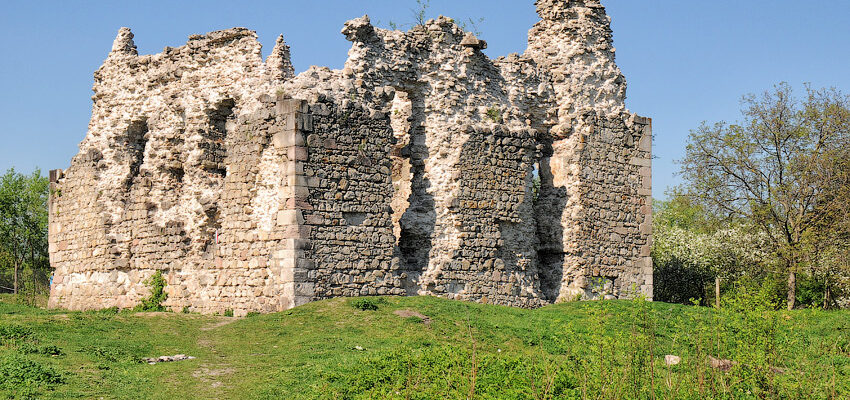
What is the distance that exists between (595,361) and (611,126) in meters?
10.6

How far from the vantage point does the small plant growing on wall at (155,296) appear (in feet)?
A: 58.9

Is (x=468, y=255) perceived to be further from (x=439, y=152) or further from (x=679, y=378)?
(x=679, y=378)

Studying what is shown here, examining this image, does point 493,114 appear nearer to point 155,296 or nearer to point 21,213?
point 155,296

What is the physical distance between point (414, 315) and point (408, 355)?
11.9ft

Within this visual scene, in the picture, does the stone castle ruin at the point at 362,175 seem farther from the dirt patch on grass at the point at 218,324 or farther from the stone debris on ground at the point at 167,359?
the stone debris on ground at the point at 167,359

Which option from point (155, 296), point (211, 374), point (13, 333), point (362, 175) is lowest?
point (211, 374)

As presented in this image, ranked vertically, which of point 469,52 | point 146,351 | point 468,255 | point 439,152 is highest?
point 469,52

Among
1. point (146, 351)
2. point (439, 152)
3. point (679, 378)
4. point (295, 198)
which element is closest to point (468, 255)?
point (439, 152)

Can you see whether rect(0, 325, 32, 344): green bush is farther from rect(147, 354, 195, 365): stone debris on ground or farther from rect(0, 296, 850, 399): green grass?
rect(147, 354, 195, 365): stone debris on ground

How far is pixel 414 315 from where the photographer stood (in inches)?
571

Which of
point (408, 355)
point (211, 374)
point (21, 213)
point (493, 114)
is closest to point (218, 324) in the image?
point (211, 374)

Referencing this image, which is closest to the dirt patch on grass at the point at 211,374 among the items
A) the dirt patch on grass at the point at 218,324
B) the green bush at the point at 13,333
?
the green bush at the point at 13,333

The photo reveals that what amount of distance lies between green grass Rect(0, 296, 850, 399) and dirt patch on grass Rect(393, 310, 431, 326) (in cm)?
9

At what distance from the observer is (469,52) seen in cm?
1795
